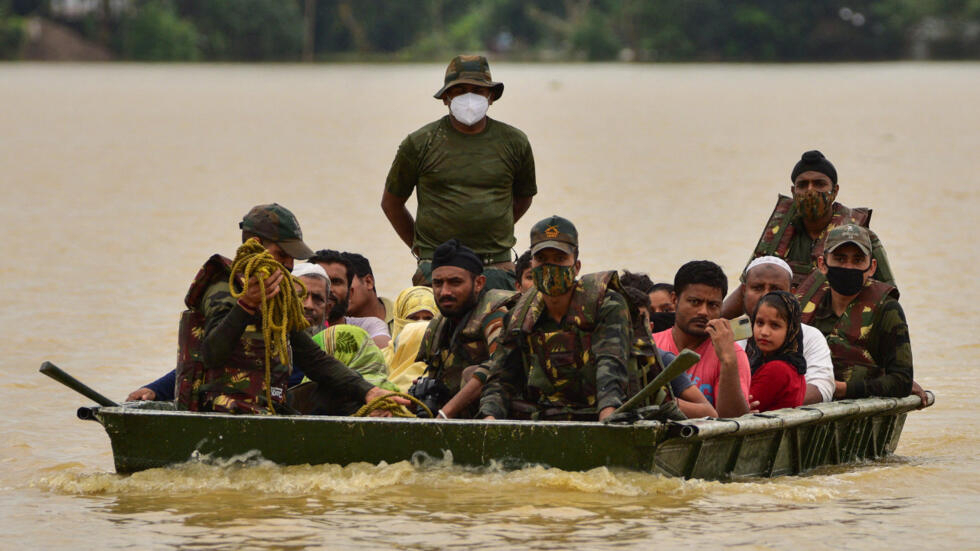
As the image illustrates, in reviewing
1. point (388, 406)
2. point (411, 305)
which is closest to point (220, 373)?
point (388, 406)

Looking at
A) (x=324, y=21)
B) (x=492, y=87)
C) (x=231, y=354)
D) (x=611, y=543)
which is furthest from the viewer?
(x=324, y=21)

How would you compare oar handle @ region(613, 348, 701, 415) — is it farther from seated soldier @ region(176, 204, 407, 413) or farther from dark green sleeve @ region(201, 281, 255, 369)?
dark green sleeve @ region(201, 281, 255, 369)

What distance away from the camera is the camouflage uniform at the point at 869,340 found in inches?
352

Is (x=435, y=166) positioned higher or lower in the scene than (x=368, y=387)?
higher

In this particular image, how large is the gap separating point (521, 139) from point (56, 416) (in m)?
3.38

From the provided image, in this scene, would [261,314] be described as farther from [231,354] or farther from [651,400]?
[651,400]

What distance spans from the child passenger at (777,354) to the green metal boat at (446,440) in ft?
0.97

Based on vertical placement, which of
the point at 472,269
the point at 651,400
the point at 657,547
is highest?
the point at 472,269

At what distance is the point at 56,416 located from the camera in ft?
36.5

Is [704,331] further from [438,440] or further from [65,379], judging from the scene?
[65,379]

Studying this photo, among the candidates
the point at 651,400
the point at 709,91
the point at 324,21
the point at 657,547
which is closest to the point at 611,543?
the point at 657,547

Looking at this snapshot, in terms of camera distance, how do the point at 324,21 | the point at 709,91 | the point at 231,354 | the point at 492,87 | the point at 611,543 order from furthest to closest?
1. the point at 324,21
2. the point at 709,91
3. the point at 492,87
4. the point at 231,354
5. the point at 611,543

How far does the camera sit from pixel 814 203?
9.81 metres

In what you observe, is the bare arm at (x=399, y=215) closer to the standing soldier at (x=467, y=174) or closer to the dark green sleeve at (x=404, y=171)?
the dark green sleeve at (x=404, y=171)
